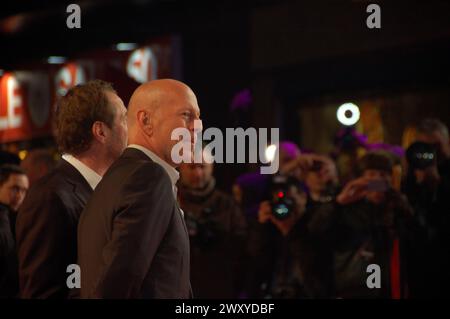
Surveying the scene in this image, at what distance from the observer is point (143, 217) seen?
2.28 meters

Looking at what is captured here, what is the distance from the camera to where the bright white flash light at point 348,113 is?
7312 mm

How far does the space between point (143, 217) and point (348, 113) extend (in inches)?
209

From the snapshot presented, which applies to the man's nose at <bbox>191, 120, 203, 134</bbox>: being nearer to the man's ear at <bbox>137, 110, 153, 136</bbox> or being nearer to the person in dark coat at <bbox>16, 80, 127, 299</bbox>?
the man's ear at <bbox>137, 110, 153, 136</bbox>

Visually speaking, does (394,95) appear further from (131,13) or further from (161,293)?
(161,293)

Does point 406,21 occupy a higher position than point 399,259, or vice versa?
point 406,21

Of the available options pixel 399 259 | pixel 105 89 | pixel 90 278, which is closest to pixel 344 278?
pixel 399 259

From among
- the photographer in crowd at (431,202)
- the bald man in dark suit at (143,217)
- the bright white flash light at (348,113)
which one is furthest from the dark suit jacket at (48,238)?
the bright white flash light at (348,113)

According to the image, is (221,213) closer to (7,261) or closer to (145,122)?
(7,261)

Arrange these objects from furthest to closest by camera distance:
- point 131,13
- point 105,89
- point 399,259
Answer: point 131,13 < point 399,259 < point 105,89

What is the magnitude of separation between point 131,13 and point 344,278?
469 cm

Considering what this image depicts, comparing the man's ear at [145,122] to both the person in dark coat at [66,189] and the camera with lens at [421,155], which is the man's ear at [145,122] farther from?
the camera with lens at [421,155]

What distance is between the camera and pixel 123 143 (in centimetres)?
313

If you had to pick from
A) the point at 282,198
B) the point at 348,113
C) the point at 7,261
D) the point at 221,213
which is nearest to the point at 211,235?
the point at 221,213

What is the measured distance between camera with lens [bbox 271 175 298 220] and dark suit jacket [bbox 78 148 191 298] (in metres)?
2.59
